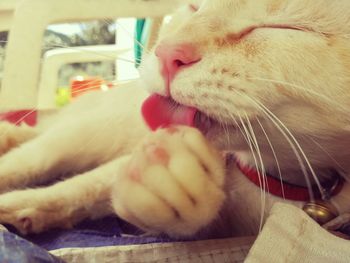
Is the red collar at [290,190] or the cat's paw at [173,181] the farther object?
the red collar at [290,190]

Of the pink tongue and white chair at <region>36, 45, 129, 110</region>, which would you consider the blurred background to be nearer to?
white chair at <region>36, 45, 129, 110</region>

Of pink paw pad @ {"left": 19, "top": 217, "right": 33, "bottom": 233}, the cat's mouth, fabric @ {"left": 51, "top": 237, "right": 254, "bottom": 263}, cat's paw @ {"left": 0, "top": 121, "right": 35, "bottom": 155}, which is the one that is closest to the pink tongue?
the cat's mouth

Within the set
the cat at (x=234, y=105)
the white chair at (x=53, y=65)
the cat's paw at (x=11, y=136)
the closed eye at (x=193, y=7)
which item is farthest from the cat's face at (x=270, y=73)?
the white chair at (x=53, y=65)

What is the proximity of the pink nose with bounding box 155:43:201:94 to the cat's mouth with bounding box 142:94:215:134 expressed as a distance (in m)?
0.03

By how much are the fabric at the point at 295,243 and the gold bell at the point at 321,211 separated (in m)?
0.09

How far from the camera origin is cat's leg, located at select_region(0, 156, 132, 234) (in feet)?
2.47

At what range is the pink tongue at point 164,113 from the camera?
590 millimetres

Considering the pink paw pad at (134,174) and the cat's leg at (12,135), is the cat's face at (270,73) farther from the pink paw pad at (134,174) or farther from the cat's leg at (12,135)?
the cat's leg at (12,135)

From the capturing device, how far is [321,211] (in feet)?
Answer: 2.00

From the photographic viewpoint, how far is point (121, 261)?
59cm

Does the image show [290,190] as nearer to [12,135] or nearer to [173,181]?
[173,181]

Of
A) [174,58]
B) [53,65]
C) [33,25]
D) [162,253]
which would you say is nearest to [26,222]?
[162,253]

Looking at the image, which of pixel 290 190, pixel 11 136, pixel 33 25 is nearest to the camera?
pixel 290 190

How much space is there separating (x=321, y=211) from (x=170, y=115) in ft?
0.73
